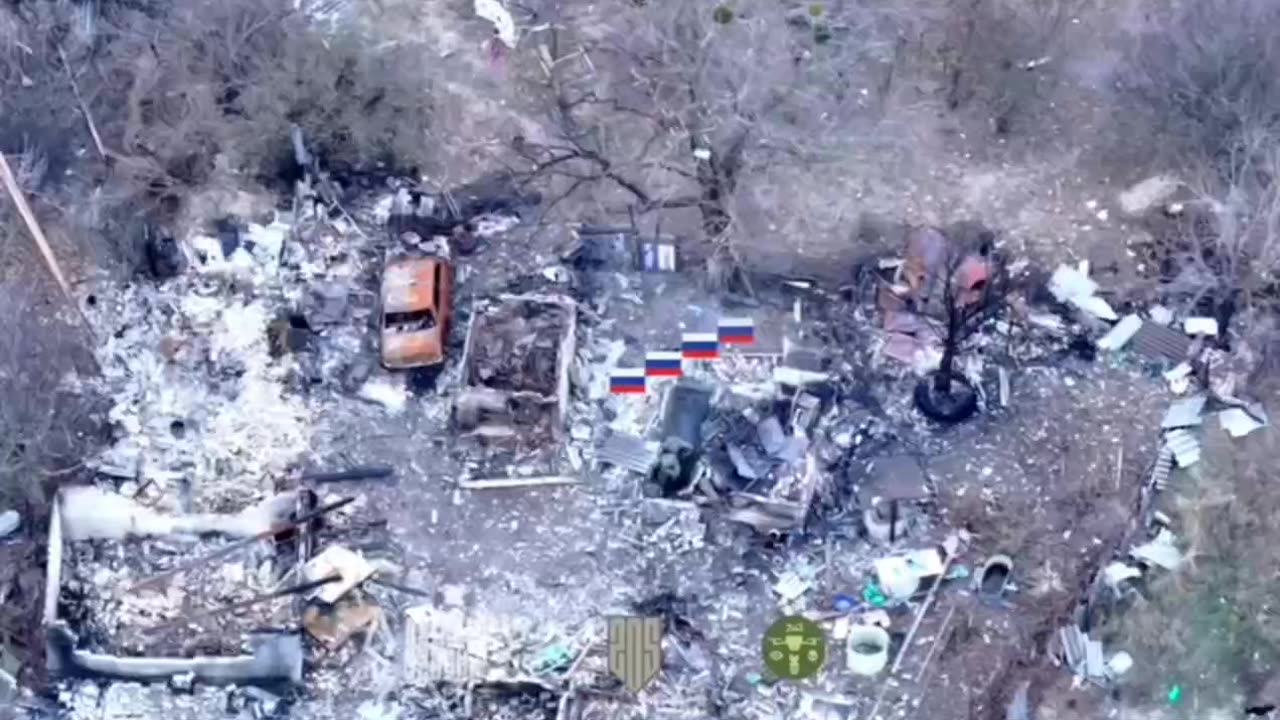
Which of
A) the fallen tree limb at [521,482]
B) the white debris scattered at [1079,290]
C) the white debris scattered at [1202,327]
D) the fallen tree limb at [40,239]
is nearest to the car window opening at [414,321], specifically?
the fallen tree limb at [521,482]

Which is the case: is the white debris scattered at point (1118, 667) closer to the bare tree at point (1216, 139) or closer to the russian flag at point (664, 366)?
the bare tree at point (1216, 139)

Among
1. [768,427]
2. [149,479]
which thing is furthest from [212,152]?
[768,427]

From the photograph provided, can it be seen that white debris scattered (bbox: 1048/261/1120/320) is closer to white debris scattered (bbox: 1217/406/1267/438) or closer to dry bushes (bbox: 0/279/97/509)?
white debris scattered (bbox: 1217/406/1267/438)

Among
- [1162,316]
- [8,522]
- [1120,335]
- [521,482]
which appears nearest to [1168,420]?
[1120,335]

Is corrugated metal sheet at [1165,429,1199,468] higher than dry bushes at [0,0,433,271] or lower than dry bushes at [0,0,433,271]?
lower

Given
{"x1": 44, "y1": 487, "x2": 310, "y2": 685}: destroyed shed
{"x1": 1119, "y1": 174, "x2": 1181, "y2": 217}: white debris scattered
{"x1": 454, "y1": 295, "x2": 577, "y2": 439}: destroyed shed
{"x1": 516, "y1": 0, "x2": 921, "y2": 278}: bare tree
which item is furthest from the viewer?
{"x1": 516, "y1": 0, "x2": 921, "y2": 278}: bare tree

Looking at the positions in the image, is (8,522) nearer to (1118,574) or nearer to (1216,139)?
(1118,574)

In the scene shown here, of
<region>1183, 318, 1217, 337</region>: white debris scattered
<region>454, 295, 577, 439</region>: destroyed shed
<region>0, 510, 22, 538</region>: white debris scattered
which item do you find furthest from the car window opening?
<region>1183, 318, 1217, 337</region>: white debris scattered
